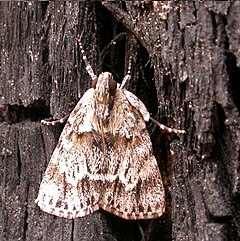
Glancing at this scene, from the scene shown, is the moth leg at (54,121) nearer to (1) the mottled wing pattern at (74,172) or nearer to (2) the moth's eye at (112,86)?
(1) the mottled wing pattern at (74,172)

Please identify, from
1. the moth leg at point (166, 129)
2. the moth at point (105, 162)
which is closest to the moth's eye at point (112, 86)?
the moth at point (105, 162)

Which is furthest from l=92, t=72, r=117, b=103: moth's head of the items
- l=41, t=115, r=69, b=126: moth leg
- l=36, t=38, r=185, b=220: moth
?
l=41, t=115, r=69, b=126: moth leg

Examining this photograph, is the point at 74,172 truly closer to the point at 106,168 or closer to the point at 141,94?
the point at 106,168

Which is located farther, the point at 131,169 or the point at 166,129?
the point at 131,169

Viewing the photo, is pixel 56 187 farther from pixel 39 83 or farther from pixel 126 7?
pixel 126 7

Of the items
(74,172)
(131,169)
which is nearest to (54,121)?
(74,172)

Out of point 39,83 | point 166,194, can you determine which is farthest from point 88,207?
point 39,83

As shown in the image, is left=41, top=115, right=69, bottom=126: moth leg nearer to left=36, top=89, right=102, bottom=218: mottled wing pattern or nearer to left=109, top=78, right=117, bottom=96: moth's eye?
left=36, top=89, right=102, bottom=218: mottled wing pattern
